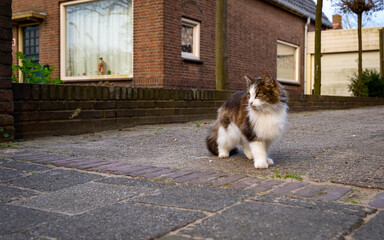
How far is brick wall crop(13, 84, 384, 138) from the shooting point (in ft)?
18.6

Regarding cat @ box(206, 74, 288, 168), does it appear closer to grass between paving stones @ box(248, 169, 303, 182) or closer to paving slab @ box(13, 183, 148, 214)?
grass between paving stones @ box(248, 169, 303, 182)

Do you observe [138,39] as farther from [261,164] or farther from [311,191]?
[311,191]

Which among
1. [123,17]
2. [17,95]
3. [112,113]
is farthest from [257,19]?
[17,95]

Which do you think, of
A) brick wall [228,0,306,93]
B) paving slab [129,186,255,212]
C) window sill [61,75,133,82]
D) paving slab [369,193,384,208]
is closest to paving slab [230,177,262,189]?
paving slab [129,186,255,212]

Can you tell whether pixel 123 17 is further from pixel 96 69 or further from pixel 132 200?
pixel 132 200

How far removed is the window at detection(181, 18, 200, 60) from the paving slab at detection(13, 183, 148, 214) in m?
9.78

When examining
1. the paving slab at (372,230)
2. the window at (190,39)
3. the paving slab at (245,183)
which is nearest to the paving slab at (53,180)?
the paving slab at (245,183)

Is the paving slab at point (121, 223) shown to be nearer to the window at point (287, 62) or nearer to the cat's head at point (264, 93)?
the cat's head at point (264, 93)

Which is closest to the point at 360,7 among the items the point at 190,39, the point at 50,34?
the point at 190,39

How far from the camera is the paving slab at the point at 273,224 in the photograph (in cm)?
196

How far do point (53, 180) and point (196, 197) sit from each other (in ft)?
4.14

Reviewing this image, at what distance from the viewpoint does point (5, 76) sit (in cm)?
516

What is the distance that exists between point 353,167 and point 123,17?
1013 cm

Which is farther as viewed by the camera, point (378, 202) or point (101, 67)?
point (101, 67)
